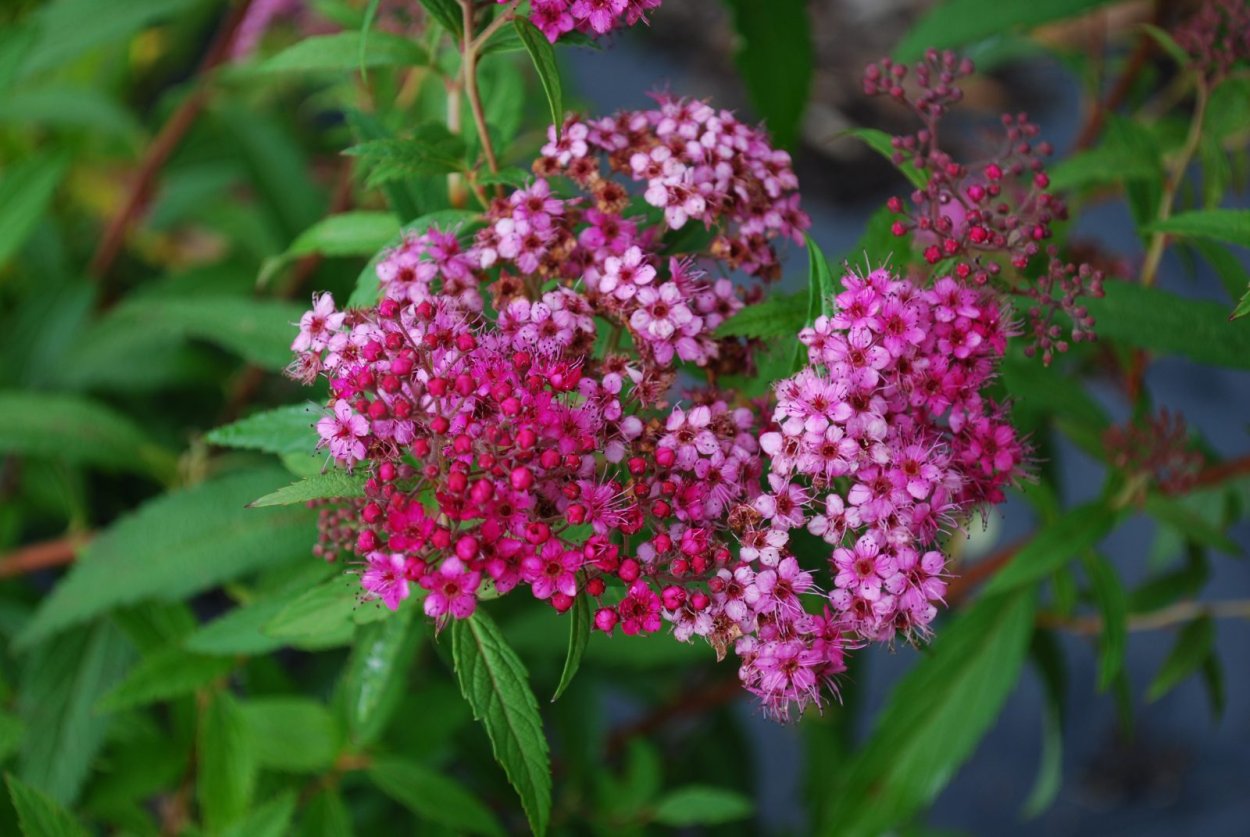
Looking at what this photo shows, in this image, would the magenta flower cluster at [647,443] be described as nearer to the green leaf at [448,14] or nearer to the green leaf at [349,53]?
the green leaf at [448,14]

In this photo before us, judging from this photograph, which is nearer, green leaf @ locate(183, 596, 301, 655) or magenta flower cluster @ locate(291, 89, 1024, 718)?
magenta flower cluster @ locate(291, 89, 1024, 718)

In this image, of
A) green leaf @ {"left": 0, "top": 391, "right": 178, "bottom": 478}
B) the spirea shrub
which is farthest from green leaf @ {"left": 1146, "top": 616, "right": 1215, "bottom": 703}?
green leaf @ {"left": 0, "top": 391, "right": 178, "bottom": 478}

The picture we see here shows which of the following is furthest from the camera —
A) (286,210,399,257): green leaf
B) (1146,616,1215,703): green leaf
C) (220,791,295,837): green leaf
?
(1146,616,1215,703): green leaf

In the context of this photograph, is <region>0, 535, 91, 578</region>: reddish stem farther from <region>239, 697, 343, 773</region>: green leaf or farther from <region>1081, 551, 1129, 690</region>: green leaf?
<region>1081, 551, 1129, 690</region>: green leaf

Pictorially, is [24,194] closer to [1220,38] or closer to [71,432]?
[71,432]

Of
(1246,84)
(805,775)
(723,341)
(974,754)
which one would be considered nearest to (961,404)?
(723,341)

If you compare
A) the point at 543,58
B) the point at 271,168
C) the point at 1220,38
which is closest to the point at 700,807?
the point at 543,58
